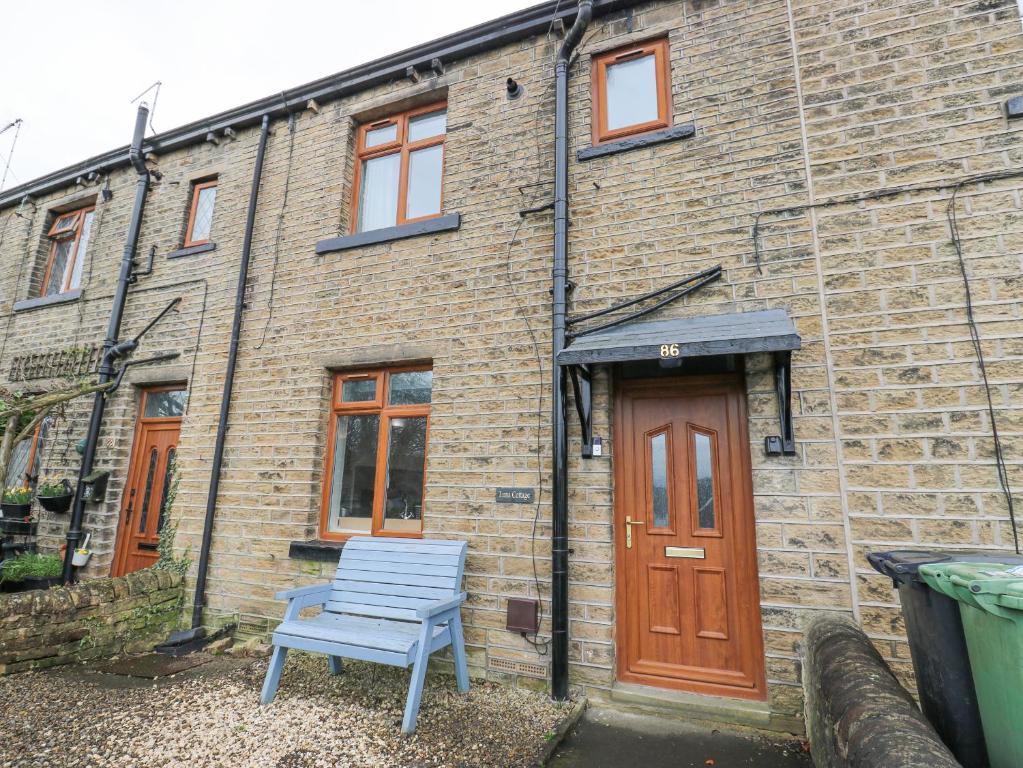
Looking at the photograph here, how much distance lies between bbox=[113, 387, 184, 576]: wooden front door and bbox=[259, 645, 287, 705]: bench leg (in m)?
3.13

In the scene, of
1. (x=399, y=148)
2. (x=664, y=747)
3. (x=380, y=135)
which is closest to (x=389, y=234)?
(x=399, y=148)

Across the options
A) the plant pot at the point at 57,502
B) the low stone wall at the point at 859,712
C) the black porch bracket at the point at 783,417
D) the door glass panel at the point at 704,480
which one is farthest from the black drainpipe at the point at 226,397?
the low stone wall at the point at 859,712

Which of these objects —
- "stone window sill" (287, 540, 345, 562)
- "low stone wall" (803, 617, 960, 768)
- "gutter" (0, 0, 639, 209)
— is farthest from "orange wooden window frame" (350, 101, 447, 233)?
"low stone wall" (803, 617, 960, 768)

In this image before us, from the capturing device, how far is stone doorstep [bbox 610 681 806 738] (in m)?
3.40

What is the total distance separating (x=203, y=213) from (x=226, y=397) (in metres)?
2.93

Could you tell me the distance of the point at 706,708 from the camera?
3.57m

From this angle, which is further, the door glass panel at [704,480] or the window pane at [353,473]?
the window pane at [353,473]

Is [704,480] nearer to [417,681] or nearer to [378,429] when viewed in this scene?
Result: [417,681]

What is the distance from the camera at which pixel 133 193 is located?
296 inches

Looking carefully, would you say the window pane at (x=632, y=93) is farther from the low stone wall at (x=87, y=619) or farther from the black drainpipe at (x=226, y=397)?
the low stone wall at (x=87, y=619)

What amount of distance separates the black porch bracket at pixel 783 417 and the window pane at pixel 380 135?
487cm

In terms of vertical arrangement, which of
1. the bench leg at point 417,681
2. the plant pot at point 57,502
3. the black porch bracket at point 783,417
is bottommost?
the bench leg at point 417,681

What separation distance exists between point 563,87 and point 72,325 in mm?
7240

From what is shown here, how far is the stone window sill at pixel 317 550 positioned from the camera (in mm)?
4879
